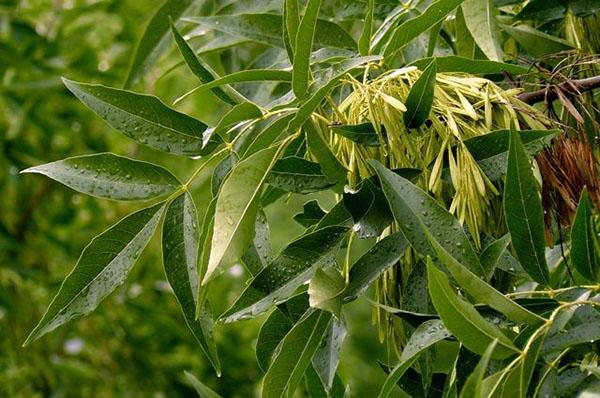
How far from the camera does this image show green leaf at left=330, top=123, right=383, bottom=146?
22.7 inches

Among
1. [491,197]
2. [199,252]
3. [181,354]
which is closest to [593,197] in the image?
[491,197]

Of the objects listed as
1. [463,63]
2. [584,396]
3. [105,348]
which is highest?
[463,63]

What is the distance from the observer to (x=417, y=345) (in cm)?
54

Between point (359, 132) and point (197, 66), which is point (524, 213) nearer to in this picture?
point (359, 132)

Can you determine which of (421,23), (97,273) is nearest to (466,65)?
(421,23)

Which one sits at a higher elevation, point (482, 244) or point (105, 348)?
point (482, 244)

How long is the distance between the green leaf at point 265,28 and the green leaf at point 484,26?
4.1 inches

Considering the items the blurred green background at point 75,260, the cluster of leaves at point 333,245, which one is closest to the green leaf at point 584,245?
the cluster of leaves at point 333,245

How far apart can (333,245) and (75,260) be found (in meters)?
1.26

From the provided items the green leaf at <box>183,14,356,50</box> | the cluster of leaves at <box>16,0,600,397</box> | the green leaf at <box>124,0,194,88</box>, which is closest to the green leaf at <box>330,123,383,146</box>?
the cluster of leaves at <box>16,0,600,397</box>

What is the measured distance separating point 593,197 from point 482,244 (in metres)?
0.09

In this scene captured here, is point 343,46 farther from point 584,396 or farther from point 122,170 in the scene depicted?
point 584,396

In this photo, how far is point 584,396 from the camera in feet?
1.65

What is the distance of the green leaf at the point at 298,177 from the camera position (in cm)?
62
